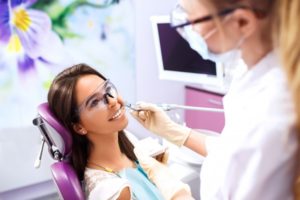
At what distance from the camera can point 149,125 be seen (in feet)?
4.97

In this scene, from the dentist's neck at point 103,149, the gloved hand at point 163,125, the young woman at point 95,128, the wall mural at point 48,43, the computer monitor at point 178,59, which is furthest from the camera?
the wall mural at point 48,43

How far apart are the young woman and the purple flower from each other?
0.81 m

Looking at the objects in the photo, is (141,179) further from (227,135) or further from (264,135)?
(264,135)

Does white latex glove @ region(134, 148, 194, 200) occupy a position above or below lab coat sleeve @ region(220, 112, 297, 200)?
below

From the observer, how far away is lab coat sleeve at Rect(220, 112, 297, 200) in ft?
2.05

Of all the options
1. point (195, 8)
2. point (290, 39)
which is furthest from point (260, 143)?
point (195, 8)

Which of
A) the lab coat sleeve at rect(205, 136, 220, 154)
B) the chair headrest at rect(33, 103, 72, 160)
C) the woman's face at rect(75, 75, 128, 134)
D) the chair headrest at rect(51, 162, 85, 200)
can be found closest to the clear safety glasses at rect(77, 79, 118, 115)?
the woman's face at rect(75, 75, 128, 134)

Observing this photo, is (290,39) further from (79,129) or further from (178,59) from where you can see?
(178,59)

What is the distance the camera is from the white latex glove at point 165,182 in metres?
1.13

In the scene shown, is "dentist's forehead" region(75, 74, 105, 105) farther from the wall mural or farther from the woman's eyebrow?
the wall mural

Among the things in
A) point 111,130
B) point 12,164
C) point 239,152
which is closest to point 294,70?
point 239,152

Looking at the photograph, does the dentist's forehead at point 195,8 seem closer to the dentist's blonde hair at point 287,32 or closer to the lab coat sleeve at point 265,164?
the dentist's blonde hair at point 287,32

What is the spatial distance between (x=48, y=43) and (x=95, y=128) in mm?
1027

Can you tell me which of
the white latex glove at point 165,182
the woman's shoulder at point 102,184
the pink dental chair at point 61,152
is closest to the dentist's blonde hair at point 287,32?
the white latex glove at point 165,182
